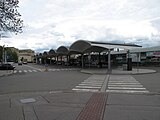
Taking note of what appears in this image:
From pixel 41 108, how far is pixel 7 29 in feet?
27.2

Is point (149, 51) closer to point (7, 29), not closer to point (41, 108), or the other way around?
point (7, 29)

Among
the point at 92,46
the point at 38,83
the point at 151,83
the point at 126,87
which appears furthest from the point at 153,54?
the point at 126,87

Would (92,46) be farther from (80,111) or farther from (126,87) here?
(80,111)

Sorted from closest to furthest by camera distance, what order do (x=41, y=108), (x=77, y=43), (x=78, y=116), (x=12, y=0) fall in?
(x=78, y=116) → (x=41, y=108) → (x=12, y=0) → (x=77, y=43)

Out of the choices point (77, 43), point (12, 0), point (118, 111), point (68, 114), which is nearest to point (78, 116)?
point (68, 114)

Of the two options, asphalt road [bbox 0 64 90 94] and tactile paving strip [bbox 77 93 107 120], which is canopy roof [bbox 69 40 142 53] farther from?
tactile paving strip [bbox 77 93 107 120]

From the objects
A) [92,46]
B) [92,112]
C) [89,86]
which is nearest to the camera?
[92,112]

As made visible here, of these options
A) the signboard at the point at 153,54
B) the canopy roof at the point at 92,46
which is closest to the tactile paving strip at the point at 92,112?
the canopy roof at the point at 92,46

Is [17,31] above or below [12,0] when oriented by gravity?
below

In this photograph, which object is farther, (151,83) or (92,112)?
(151,83)

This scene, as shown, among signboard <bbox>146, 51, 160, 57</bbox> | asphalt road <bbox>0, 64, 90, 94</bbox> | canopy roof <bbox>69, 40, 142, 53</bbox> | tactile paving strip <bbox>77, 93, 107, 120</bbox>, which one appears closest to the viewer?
tactile paving strip <bbox>77, 93, 107, 120</bbox>

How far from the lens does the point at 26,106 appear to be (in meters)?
9.18

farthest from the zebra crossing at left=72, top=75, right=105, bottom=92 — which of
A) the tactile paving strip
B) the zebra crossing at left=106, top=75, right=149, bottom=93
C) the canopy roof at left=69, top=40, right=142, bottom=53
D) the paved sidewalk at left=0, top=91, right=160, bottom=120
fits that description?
the canopy roof at left=69, top=40, right=142, bottom=53

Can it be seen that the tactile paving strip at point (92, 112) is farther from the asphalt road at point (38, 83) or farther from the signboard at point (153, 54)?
the signboard at point (153, 54)
